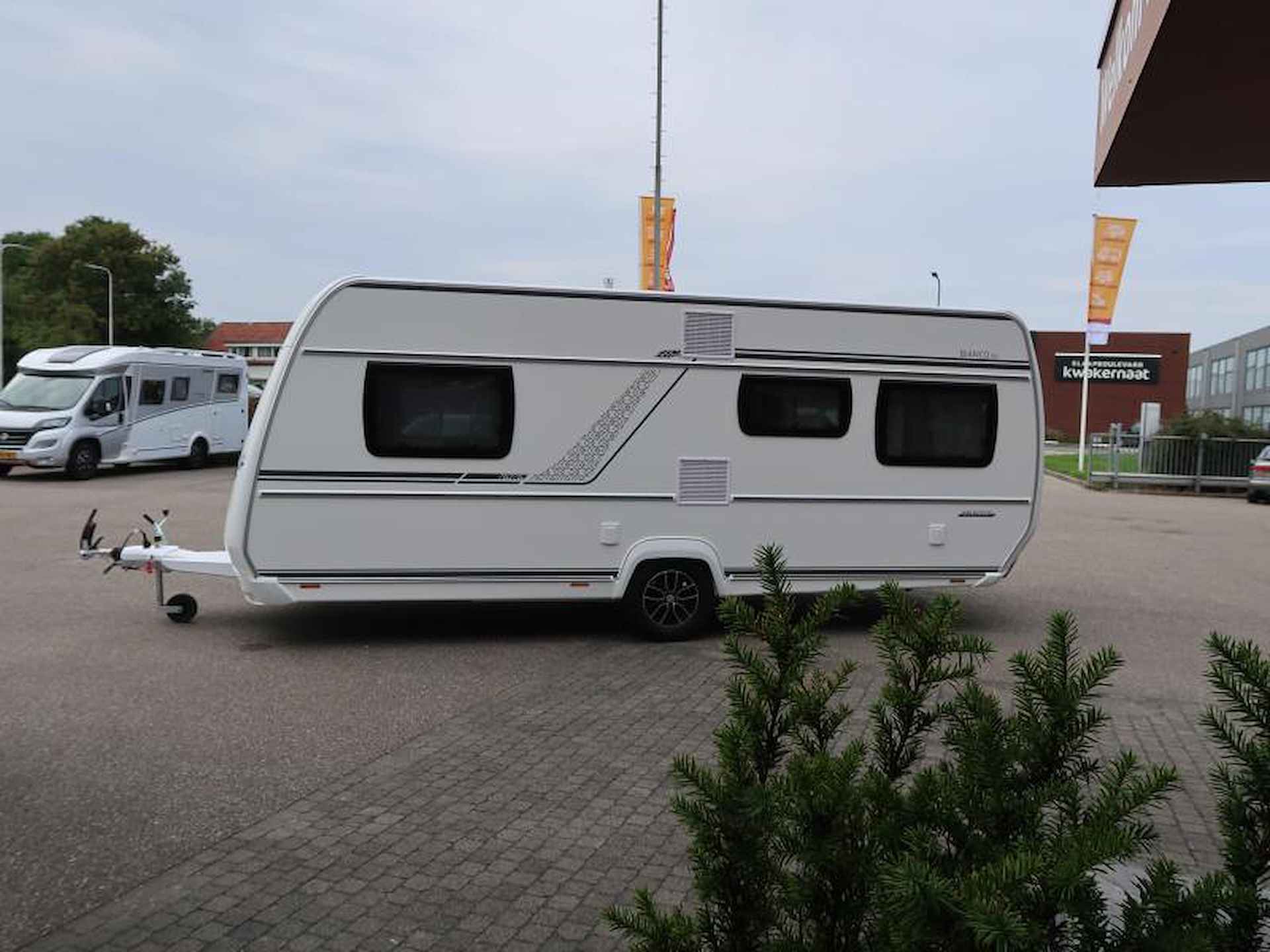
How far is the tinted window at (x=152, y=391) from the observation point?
22625 millimetres

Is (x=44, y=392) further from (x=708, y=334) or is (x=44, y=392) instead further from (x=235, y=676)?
(x=708, y=334)

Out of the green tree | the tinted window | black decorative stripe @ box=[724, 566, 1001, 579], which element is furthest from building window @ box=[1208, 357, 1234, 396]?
black decorative stripe @ box=[724, 566, 1001, 579]

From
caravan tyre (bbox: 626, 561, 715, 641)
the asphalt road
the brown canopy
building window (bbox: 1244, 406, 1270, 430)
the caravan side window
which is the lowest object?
the asphalt road

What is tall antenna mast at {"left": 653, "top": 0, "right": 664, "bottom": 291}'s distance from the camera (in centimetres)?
2336

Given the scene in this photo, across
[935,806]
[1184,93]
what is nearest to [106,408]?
[1184,93]

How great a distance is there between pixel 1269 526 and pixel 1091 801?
1919 centimetres

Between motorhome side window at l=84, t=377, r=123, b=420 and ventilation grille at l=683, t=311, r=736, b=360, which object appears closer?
Result: ventilation grille at l=683, t=311, r=736, b=360

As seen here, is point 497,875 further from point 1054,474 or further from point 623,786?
point 1054,474

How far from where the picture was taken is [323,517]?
7543mm

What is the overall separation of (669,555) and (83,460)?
17.5 meters

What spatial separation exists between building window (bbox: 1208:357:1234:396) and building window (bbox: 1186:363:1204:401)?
6.74 feet

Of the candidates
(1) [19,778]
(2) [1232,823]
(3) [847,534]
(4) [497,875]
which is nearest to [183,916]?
(4) [497,875]

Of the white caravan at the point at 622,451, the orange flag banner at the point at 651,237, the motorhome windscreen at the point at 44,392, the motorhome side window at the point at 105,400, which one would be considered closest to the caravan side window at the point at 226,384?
the motorhome side window at the point at 105,400

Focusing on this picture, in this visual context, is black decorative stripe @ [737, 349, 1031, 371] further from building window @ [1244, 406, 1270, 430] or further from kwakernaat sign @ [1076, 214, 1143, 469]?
building window @ [1244, 406, 1270, 430]
